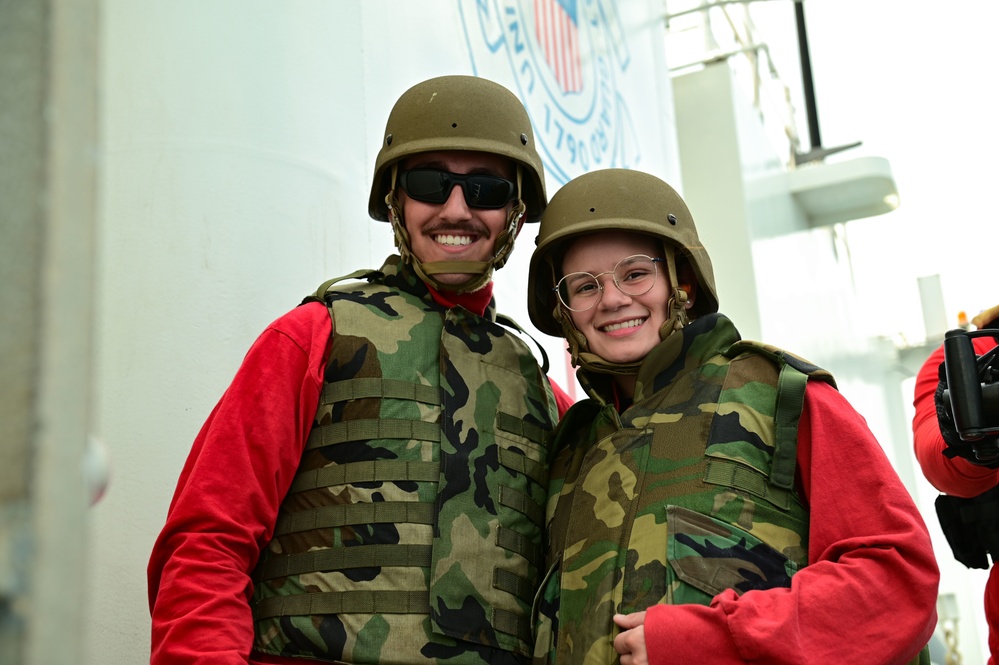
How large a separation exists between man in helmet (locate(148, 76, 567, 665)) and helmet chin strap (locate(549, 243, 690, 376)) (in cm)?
14

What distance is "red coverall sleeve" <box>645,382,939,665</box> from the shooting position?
1.78m

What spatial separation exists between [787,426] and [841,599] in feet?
1.12

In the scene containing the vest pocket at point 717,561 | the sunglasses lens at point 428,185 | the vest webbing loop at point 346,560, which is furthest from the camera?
the sunglasses lens at point 428,185

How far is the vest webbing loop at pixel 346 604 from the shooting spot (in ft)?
6.50

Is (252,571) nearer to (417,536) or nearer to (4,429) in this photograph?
(417,536)

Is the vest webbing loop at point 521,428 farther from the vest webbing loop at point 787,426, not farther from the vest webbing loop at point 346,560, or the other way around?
the vest webbing loop at point 787,426

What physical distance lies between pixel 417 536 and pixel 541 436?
430 mm

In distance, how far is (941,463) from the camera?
8.39ft

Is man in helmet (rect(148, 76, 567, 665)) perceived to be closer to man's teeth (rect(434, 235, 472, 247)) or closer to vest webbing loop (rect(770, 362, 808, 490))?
man's teeth (rect(434, 235, 472, 247))

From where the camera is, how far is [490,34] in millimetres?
4184

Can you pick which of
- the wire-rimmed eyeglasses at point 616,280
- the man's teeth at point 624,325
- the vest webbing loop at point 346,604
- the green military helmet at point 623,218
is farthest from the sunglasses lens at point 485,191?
the vest webbing loop at point 346,604

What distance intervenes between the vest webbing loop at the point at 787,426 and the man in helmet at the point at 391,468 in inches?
21.5

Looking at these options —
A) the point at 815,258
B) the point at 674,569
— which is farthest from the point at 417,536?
the point at 815,258

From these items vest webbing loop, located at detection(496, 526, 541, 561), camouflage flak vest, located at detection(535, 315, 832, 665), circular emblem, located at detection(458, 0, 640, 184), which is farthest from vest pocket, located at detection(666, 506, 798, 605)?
circular emblem, located at detection(458, 0, 640, 184)
